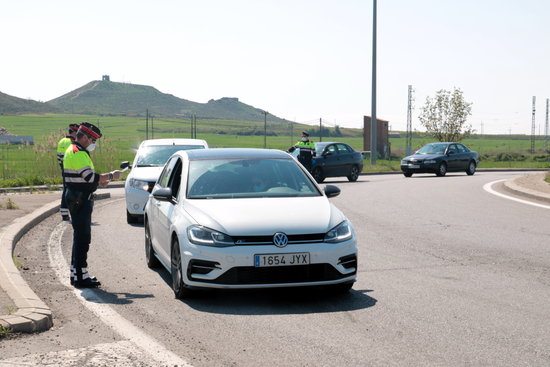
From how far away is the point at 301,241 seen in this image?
7.57m

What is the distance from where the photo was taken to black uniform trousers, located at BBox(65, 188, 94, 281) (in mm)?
8695

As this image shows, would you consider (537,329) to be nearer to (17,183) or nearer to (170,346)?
(170,346)

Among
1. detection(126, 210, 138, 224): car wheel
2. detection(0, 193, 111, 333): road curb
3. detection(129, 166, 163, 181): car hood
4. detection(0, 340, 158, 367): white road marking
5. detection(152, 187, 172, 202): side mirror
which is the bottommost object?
detection(126, 210, 138, 224): car wheel

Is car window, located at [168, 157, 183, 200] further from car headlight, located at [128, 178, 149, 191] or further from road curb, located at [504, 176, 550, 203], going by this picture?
road curb, located at [504, 176, 550, 203]

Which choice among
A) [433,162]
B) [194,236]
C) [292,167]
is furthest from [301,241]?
[433,162]

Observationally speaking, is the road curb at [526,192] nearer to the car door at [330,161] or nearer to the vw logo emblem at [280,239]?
the car door at [330,161]

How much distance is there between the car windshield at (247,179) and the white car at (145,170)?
4969 millimetres

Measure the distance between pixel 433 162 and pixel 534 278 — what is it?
2592 cm

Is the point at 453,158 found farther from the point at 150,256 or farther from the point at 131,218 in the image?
the point at 150,256

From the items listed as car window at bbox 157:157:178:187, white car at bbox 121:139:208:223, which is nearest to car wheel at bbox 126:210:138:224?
white car at bbox 121:139:208:223

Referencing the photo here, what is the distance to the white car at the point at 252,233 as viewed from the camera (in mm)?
7480

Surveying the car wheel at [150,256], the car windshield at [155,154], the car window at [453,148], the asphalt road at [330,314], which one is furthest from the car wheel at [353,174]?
the car wheel at [150,256]

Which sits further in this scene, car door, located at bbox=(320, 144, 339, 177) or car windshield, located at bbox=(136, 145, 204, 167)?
car door, located at bbox=(320, 144, 339, 177)

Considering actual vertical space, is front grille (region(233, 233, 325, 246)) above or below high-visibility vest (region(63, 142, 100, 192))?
below
